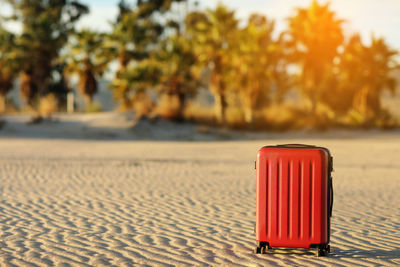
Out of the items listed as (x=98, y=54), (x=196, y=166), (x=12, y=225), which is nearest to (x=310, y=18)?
(x=98, y=54)

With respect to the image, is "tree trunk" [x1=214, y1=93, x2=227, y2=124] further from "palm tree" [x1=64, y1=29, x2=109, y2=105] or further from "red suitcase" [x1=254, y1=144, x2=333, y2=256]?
"red suitcase" [x1=254, y1=144, x2=333, y2=256]

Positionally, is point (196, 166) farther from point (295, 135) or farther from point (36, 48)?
point (36, 48)

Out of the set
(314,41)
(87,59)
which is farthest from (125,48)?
(314,41)

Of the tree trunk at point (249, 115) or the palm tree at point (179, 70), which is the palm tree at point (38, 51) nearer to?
the palm tree at point (179, 70)

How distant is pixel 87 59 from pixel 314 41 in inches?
650

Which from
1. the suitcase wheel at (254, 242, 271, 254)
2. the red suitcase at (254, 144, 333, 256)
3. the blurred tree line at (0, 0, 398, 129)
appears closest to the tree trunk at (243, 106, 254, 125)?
the blurred tree line at (0, 0, 398, 129)

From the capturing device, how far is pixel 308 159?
5262 mm

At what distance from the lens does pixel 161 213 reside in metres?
8.10

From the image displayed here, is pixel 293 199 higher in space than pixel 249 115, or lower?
lower

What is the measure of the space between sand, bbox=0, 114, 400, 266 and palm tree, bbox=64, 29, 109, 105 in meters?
22.7

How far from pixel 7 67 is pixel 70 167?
26.4 m

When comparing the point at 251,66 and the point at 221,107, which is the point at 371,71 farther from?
the point at 221,107

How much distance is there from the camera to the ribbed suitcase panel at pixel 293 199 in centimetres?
528

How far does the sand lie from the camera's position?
5496 mm
